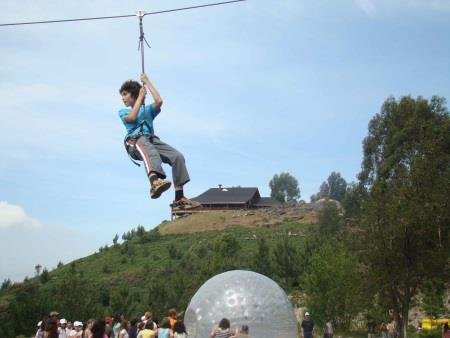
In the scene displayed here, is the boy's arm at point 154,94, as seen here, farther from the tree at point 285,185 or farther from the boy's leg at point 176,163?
the tree at point 285,185

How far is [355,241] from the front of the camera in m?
29.2

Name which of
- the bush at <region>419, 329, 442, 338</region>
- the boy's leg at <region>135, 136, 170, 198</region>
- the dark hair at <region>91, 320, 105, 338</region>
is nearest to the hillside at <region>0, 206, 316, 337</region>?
the bush at <region>419, 329, 442, 338</region>

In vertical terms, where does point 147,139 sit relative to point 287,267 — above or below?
above

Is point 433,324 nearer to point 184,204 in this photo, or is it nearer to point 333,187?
point 184,204

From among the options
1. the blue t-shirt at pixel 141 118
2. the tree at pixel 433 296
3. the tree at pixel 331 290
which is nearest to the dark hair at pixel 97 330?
the blue t-shirt at pixel 141 118

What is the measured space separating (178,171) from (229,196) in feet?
386

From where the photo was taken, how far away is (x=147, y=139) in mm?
9055

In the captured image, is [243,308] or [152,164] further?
[243,308]

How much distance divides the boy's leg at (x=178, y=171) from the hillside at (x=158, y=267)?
30.1 m

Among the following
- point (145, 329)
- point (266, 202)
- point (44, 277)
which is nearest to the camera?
point (145, 329)

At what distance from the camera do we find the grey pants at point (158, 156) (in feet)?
28.7

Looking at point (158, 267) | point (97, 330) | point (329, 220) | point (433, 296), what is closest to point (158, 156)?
point (97, 330)

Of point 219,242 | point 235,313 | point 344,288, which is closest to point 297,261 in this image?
point 219,242

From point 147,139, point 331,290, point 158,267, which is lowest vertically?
point 331,290
